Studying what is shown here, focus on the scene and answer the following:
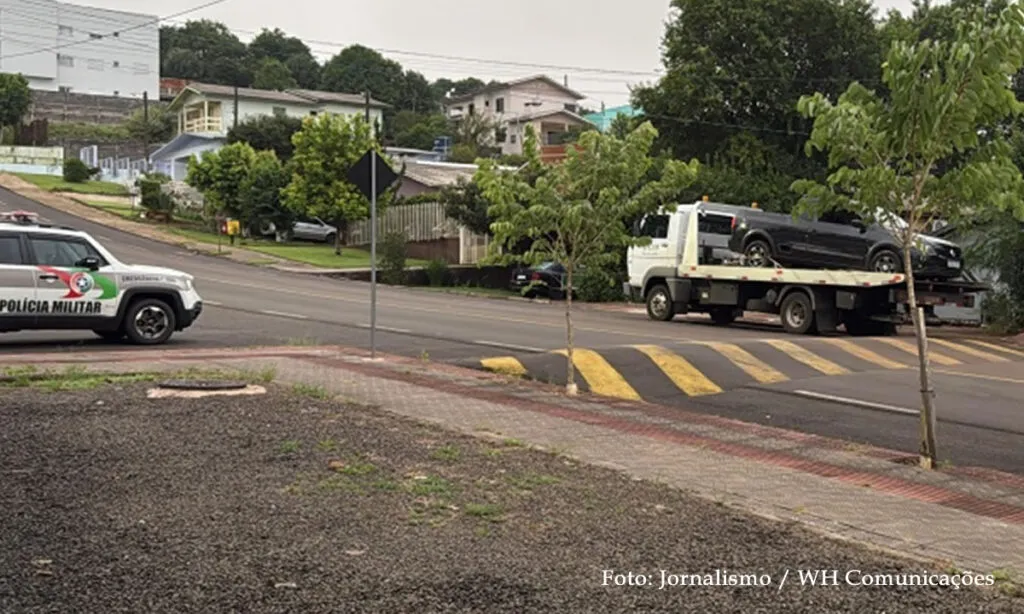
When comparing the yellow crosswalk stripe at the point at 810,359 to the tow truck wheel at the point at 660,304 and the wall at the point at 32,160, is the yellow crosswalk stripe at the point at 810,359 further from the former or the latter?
the wall at the point at 32,160

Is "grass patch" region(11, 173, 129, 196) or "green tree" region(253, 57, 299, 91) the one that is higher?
"green tree" region(253, 57, 299, 91)

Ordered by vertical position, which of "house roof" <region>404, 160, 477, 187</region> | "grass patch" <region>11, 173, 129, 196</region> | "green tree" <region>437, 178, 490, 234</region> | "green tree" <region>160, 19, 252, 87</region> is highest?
"green tree" <region>160, 19, 252, 87</region>

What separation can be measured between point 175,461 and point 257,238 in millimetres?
44401

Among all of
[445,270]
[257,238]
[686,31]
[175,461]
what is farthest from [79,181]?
[175,461]

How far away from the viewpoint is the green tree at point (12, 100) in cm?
7738

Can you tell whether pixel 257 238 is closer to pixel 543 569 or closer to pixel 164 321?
pixel 164 321

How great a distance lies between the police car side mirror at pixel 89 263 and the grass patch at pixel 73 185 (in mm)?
48590

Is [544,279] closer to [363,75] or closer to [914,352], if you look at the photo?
[914,352]

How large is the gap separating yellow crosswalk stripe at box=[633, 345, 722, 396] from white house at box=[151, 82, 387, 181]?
56924 millimetres

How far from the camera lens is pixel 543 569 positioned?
493cm

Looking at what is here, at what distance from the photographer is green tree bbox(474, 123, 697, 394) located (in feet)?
38.8

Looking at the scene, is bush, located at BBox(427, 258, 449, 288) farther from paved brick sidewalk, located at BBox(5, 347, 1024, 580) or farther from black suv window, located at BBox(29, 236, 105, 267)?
paved brick sidewalk, located at BBox(5, 347, 1024, 580)

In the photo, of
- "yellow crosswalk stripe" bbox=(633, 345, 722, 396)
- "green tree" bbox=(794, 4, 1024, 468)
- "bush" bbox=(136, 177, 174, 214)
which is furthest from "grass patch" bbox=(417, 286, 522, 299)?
"green tree" bbox=(794, 4, 1024, 468)

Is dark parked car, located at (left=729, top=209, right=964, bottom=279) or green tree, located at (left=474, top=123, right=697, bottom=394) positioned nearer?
green tree, located at (left=474, top=123, right=697, bottom=394)
